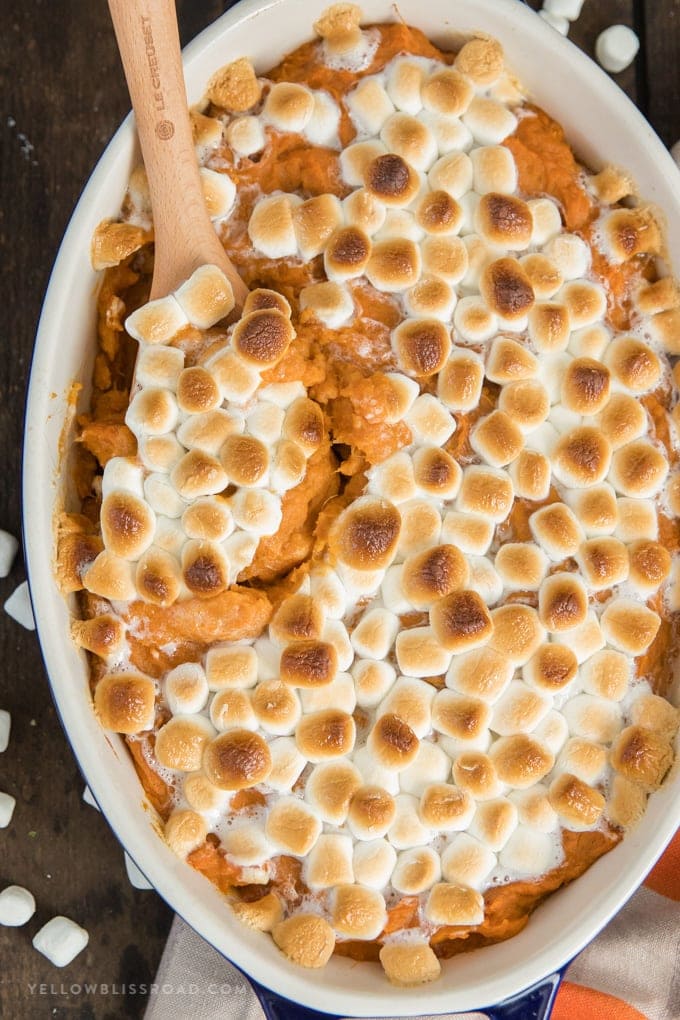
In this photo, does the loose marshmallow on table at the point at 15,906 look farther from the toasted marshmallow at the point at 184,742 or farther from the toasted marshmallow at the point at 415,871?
the toasted marshmallow at the point at 415,871

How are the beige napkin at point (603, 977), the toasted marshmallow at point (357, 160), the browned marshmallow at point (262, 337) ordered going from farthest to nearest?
the beige napkin at point (603, 977) < the toasted marshmallow at point (357, 160) < the browned marshmallow at point (262, 337)

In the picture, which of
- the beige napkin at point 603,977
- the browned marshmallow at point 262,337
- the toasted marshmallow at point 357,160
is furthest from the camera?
the beige napkin at point 603,977

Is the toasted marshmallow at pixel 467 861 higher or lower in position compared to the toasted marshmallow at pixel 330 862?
lower

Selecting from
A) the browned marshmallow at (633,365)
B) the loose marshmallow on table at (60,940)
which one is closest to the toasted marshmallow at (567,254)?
the browned marshmallow at (633,365)

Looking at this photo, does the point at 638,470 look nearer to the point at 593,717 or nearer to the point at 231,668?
the point at 593,717

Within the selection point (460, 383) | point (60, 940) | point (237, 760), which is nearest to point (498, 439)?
point (460, 383)

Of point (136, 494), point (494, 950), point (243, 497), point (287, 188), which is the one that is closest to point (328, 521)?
point (243, 497)

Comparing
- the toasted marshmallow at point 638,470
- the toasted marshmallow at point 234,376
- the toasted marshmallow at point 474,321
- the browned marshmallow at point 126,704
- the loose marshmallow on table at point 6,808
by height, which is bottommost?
the loose marshmallow on table at point 6,808
